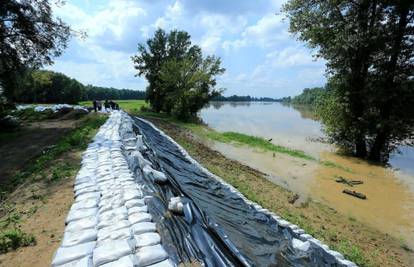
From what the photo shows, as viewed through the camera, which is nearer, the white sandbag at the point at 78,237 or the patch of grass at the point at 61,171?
the white sandbag at the point at 78,237

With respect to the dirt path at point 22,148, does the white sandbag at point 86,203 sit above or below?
above

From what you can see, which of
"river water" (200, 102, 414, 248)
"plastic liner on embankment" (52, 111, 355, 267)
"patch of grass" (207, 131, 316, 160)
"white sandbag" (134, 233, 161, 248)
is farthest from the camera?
"patch of grass" (207, 131, 316, 160)

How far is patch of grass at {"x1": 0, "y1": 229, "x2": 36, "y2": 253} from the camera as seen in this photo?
11.6 ft

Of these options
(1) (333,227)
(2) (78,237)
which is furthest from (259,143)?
(2) (78,237)

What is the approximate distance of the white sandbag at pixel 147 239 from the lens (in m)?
3.31

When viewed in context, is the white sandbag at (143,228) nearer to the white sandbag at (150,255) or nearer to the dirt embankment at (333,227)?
the white sandbag at (150,255)

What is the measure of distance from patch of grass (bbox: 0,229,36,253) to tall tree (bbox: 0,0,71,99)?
1340cm

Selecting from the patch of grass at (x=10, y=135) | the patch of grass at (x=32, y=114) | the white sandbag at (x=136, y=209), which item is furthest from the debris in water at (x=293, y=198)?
the patch of grass at (x=32, y=114)

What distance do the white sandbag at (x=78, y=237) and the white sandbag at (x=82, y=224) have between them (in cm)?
8

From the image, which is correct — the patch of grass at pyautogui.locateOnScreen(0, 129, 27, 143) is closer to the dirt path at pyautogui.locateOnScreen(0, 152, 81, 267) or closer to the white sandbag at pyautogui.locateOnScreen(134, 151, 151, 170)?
the dirt path at pyautogui.locateOnScreen(0, 152, 81, 267)

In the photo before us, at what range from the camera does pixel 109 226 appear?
12.1 feet

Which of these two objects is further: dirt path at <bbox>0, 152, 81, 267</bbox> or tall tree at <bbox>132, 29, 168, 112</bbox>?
tall tree at <bbox>132, 29, 168, 112</bbox>

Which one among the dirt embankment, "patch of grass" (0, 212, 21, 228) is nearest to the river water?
the dirt embankment

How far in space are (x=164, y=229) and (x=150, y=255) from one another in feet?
2.25
